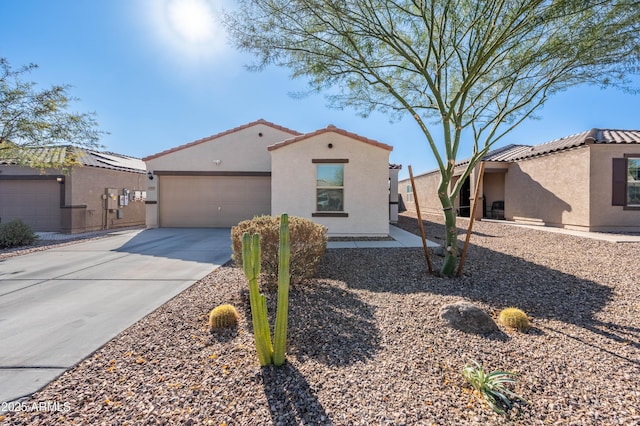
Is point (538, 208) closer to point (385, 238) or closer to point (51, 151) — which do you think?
point (385, 238)

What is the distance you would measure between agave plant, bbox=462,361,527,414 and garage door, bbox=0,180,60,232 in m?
16.7

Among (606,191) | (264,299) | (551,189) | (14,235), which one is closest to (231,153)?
(14,235)

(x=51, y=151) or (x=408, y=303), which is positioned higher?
(x=51, y=151)

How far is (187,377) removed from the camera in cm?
266

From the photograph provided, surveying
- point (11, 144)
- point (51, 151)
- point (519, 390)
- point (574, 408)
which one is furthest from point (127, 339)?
point (51, 151)

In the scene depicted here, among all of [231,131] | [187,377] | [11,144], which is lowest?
[187,377]

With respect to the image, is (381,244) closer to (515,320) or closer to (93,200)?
(515,320)

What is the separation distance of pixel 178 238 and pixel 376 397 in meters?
10.4

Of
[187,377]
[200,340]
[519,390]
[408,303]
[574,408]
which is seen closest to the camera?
[574,408]

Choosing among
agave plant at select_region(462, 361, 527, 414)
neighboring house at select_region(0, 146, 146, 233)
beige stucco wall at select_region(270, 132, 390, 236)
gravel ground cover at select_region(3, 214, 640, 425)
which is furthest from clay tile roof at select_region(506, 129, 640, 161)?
neighboring house at select_region(0, 146, 146, 233)

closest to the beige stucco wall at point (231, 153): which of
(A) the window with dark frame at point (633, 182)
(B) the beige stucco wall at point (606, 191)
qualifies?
(B) the beige stucco wall at point (606, 191)

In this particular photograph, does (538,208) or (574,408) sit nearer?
(574,408)

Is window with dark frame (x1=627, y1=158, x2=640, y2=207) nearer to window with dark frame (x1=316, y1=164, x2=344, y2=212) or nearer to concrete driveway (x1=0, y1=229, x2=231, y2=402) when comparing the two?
window with dark frame (x1=316, y1=164, x2=344, y2=212)

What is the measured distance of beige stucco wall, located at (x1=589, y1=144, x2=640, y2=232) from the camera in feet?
36.2
